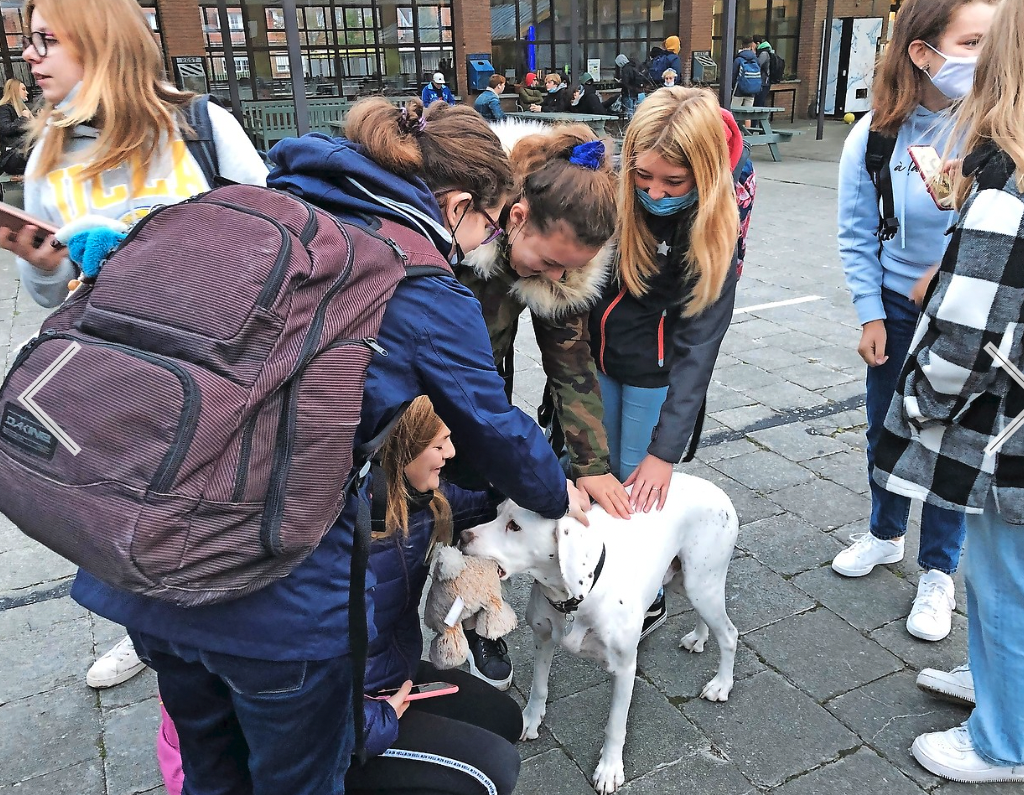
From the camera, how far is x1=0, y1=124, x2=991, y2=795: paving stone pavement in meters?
2.38

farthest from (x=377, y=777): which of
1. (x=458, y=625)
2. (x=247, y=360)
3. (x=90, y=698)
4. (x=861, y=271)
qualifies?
(x=861, y=271)

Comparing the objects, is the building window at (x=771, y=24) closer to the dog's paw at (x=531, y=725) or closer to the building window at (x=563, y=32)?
the building window at (x=563, y=32)

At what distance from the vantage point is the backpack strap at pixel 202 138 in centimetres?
230

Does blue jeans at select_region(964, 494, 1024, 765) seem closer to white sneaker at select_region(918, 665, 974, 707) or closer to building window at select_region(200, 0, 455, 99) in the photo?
white sneaker at select_region(918, 665, 974, 707)

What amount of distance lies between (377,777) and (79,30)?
6.73ft

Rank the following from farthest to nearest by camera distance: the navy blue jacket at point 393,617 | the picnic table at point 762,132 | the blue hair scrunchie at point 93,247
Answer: the picnic table at point 762,132, the navy blue jacket at point 393,617, the blue hair scrunchie at point 93,247

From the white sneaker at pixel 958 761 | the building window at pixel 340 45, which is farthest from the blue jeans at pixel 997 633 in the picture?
the building window at pixel 340 45

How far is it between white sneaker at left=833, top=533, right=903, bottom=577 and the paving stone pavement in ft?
0.16

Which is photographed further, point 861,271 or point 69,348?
point 861,271

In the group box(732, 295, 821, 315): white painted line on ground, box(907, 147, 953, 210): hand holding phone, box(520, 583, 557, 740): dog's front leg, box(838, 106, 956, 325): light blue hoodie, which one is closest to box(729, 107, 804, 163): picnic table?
box(732, 295, 821, 315): white painted line on ground

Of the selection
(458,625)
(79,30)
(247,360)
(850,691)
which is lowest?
(850,691)

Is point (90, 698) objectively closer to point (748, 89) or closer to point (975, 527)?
point (975, 527)

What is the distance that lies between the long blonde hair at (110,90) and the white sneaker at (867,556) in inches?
116

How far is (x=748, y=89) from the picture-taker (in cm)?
1548
